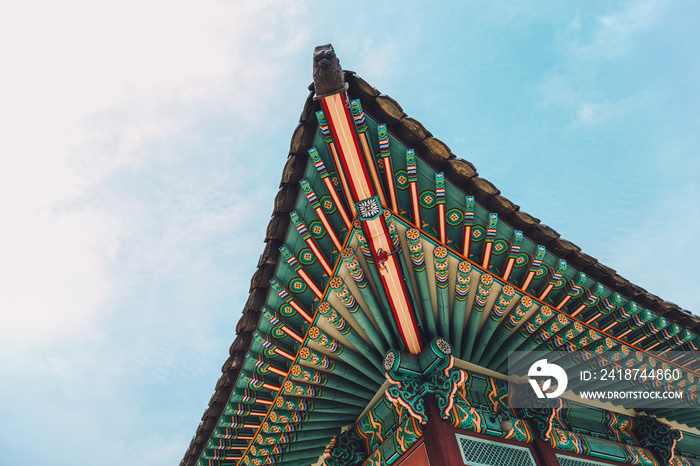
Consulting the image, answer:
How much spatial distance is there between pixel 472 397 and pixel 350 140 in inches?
160

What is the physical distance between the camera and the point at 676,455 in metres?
7.99

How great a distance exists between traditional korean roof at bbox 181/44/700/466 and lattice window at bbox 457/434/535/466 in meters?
1.09

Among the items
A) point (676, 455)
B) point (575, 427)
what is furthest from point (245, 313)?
point (676, 455)

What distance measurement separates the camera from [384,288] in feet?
18.1

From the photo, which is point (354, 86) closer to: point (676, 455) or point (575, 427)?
point (575, 427)

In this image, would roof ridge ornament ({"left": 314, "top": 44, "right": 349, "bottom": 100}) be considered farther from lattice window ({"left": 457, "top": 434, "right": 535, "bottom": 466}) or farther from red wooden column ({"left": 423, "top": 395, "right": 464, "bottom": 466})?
lattice window ({"left": 457, "top": 434, "right": 535, "bottom": 466})

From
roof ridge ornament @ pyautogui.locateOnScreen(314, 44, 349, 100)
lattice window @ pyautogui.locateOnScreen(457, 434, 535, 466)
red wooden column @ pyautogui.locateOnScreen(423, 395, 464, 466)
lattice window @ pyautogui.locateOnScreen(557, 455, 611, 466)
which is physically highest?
roof ridge ornament @ pyautogui.locateOnScreen(314, 44, 349, 100)

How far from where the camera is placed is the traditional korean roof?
17.2 ft

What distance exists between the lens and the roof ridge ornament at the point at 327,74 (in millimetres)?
4496

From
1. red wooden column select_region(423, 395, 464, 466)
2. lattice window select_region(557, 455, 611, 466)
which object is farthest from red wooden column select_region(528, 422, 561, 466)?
red wooden column select_region(423, 395, 464, 466)

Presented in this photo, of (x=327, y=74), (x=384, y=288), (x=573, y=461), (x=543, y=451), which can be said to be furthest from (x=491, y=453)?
(x=327, y=74)

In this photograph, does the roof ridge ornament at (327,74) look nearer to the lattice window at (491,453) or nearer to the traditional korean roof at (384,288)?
the traditional korean roof at (384,288)

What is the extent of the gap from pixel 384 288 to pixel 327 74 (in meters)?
2.64

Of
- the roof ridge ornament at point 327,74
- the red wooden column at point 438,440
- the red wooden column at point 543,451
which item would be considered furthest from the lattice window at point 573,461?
the roof ridge ornament at point 327,74
